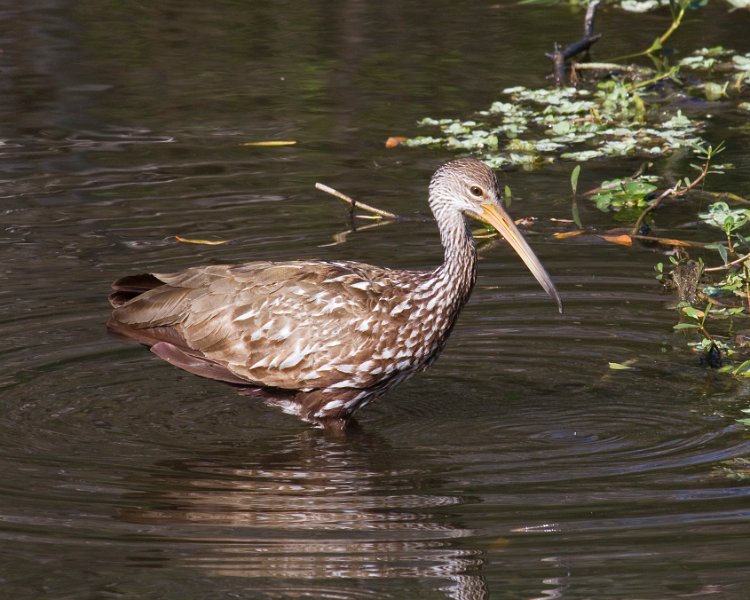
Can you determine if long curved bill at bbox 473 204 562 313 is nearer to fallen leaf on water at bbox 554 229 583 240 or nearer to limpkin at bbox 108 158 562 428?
limpkin at bbox 108 158 562 428

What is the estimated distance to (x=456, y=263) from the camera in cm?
787

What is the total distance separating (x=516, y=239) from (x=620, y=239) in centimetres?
277

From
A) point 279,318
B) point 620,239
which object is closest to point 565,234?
point 620,239

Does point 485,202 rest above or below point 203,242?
above

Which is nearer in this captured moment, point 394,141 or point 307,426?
point 307,426

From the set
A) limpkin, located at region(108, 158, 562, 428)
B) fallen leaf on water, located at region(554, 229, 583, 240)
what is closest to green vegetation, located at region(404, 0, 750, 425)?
fallen leaf on water, located at region(554, 229, 583, 240)

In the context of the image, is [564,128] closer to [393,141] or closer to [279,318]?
[393,141]

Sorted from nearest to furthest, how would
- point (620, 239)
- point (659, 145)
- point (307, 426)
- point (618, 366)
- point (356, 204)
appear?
point (307, 426) → point (618, 366) → point (620, 239) → point (356, 204) → point (659, 145)

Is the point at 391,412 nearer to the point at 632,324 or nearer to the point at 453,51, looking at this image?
the point at 632,324

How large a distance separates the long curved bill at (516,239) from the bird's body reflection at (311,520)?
1.22 m

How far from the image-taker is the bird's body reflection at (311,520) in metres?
5.96

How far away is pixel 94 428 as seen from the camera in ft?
25.4

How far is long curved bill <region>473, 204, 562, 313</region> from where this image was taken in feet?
25.4

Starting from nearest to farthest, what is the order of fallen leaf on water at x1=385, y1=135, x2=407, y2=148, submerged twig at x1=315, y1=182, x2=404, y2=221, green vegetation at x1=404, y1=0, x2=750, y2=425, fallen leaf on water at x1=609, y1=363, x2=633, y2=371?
fallen leaf on water at x1=609, y1=363, x2=633, y2=371, green vegetation at x1=404, y1=0, x2=750, y2=425, submerged twig at x1=315, y1=182, x2=404, y2=221, fallen leaf on water at x1=385, y1=135, x2=407, y2=148
